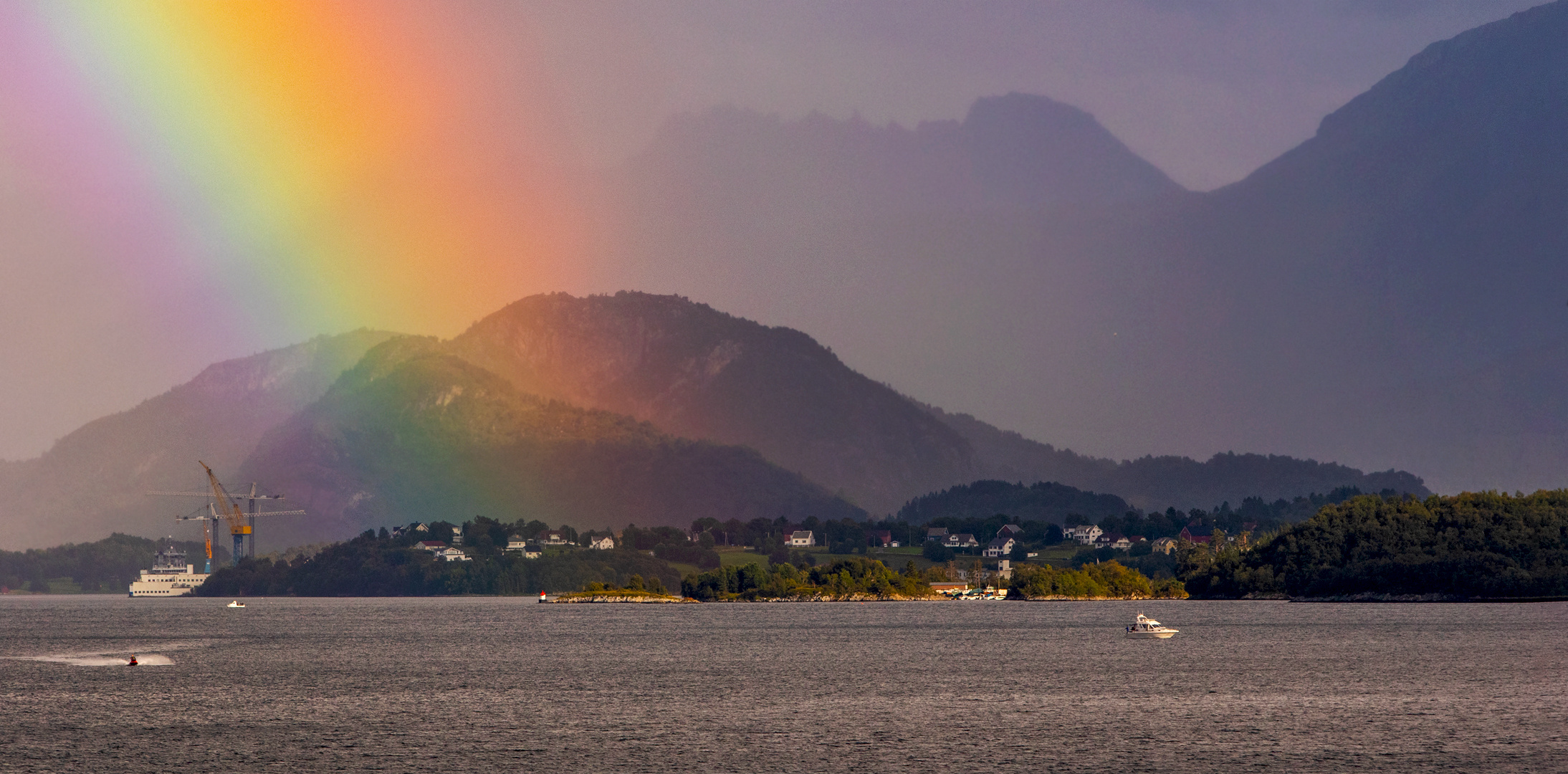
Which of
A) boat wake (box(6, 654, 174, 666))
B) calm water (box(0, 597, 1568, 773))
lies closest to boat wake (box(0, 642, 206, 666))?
boat wake (box(6, 654, 174, 666))

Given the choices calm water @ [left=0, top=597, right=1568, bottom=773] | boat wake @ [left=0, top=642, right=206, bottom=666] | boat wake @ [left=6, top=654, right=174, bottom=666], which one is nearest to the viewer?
calm water @ [left=0, top=597, right=1568, bottom=773]

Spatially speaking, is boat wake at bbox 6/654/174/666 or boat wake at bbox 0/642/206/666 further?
boat wake at bbox 0/642/206/666

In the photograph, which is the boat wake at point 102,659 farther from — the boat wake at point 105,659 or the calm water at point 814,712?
the calm water at point 814,712

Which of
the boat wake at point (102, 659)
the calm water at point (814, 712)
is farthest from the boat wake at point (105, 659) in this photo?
the calm water at point (814, 712)

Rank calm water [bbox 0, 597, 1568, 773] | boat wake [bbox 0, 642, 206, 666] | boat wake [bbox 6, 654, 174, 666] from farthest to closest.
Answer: boat wake [bbox 0, 642, 206, 666]
boat wake [bbox 6, 654, 174, 666]
calm water [bbox 0, 597, 1568, 773]

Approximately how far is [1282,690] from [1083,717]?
27.3 meters

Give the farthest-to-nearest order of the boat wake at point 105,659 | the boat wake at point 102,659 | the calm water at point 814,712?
the boat wake at point 102,659 < the boat wake at point 105,659 < the calm water at point 814,712

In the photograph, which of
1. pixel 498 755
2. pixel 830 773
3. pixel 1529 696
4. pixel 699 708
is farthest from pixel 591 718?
pixel 1529 696

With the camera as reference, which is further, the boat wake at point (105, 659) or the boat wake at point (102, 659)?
the boat wake at point (102, 659)

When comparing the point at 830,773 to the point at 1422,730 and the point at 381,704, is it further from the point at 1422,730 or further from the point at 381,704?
the point at 381,704

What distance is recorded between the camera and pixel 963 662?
16775 centimetres

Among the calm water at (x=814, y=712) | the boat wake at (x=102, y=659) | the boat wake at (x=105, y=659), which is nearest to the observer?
the calm water at (x=814, y=712)

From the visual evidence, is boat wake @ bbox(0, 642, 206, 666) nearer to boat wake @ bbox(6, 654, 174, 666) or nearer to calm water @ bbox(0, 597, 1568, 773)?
A: boat wake @ bbox(6, 654, 174, 666)

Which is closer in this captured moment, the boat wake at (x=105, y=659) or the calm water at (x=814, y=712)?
the calm water at (x=814, y=712)
